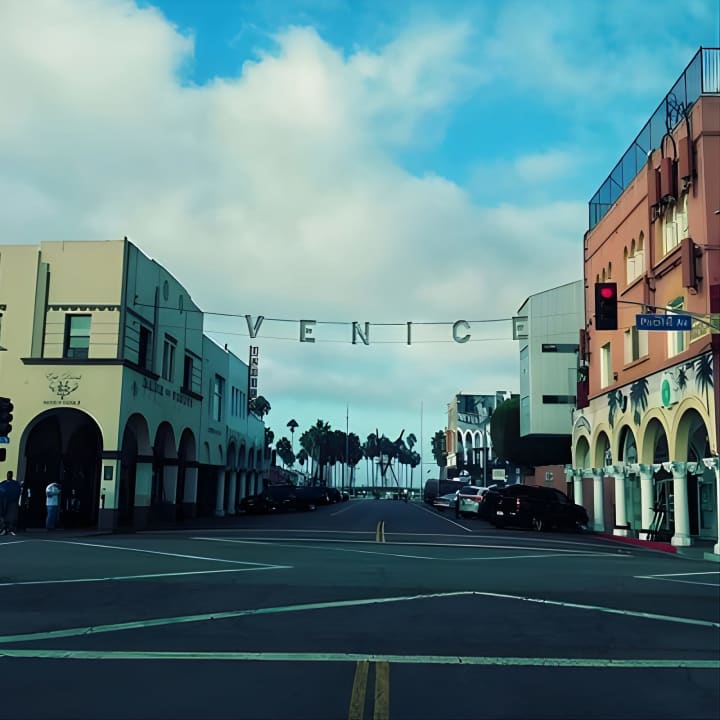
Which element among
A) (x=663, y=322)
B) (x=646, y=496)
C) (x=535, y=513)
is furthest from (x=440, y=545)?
(x=535, y=513)

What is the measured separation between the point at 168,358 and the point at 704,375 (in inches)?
910

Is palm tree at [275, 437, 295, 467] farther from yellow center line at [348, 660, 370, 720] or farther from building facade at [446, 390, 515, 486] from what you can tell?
yellow center line at [348, 660, 370, 720]

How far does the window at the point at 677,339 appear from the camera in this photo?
2880cm

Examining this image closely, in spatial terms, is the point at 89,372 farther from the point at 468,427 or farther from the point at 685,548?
the point at 468,427

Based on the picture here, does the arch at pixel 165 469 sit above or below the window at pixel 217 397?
below

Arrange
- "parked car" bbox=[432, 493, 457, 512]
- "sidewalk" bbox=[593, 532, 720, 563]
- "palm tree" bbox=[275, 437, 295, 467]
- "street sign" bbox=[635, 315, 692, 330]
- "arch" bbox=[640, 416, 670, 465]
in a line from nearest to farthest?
"street sign" bbox=[635, 315, 692, 330] → "sidewalk" bbox=[593, 532, 720, 563] → "arch" bbox=[640, 416, 670, 465] → "parked car" bbox=[432, 493, 457, 512] → "palm tree" bbox=[275, 437, 295, 467]

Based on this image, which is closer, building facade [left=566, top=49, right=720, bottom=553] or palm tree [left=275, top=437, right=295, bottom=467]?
building facade [left=566, top=49, right=720, bottom=553]

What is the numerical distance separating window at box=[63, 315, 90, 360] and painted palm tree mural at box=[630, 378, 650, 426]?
799 inches

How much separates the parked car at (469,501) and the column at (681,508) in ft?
51.6

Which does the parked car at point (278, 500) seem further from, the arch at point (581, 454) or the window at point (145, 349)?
the arch at point (581, 454)

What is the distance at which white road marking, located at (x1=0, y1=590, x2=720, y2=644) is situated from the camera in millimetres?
9656

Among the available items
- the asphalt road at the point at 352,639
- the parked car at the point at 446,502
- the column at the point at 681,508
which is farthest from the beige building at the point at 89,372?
the parked car at the point at 446,502

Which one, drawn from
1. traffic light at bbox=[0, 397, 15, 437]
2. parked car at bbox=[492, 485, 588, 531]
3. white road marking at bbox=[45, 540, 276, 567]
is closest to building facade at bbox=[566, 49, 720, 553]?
parked car at bbox=[492, 485, 588, 531]

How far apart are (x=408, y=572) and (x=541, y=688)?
30.4 feet
